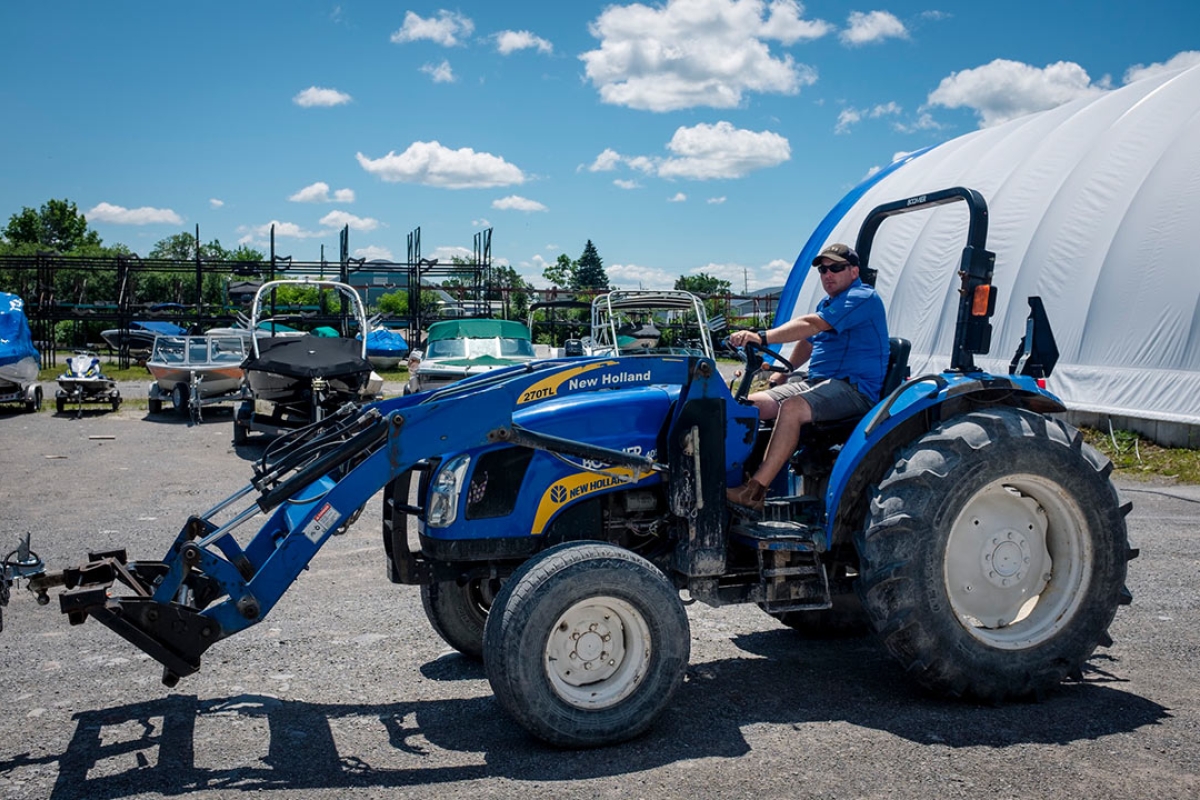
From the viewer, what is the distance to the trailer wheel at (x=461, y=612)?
5.38 m

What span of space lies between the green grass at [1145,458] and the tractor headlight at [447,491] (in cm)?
1039

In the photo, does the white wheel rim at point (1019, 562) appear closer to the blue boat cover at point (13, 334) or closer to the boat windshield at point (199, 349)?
the boat windshield at point (199, 349)

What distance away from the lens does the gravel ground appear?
400 cm

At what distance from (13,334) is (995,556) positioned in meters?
19.3

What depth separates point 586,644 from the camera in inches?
171

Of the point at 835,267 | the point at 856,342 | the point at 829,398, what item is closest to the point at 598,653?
the point at 829,398

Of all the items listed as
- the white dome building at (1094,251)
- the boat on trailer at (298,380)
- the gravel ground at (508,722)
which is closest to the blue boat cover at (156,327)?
the boat on trailer at (298,380)

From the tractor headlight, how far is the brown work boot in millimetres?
1299

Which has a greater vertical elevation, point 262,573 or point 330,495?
point 330,495

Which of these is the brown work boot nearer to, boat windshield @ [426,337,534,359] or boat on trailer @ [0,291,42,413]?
boat windshield @ [426,337,534,359]

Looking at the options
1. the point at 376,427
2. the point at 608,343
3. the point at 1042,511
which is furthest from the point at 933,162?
the point at 376,427

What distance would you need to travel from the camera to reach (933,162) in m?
21.7

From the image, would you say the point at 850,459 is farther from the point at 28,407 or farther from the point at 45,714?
the point at 28,407

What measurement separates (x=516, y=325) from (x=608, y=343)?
2302 mm
